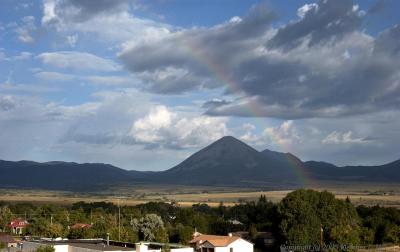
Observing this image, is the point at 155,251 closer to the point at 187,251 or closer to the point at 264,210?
the point at 187,251

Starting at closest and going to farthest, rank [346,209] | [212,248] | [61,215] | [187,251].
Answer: [187,251]
[212,248]
[346,209]
[61,215]

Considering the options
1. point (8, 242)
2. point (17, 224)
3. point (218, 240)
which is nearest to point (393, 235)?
point (218, 240)

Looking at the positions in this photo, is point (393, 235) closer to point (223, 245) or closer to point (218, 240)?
point (218, 240)

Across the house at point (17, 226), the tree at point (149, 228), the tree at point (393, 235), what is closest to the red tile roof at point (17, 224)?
the house at point (17, 226)

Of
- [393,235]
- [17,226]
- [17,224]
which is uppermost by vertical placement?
[17,224]

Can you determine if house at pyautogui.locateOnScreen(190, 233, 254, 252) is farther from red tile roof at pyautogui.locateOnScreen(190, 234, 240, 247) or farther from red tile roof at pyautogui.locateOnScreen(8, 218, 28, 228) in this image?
red tile roof at pyautogui.locateOnScreen(8, 218, 28, 228)

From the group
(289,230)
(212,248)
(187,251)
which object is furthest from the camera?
(289,230)

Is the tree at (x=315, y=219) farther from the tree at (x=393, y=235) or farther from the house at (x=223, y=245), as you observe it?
the house at (x=223, y=245)

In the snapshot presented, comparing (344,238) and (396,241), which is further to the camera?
(396,241)

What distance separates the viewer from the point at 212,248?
255 ft

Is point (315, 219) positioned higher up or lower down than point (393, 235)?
higher up

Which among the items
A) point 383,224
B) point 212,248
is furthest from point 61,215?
point 383,224

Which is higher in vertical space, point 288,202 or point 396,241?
point 288,202

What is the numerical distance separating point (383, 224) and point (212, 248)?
103 feet
